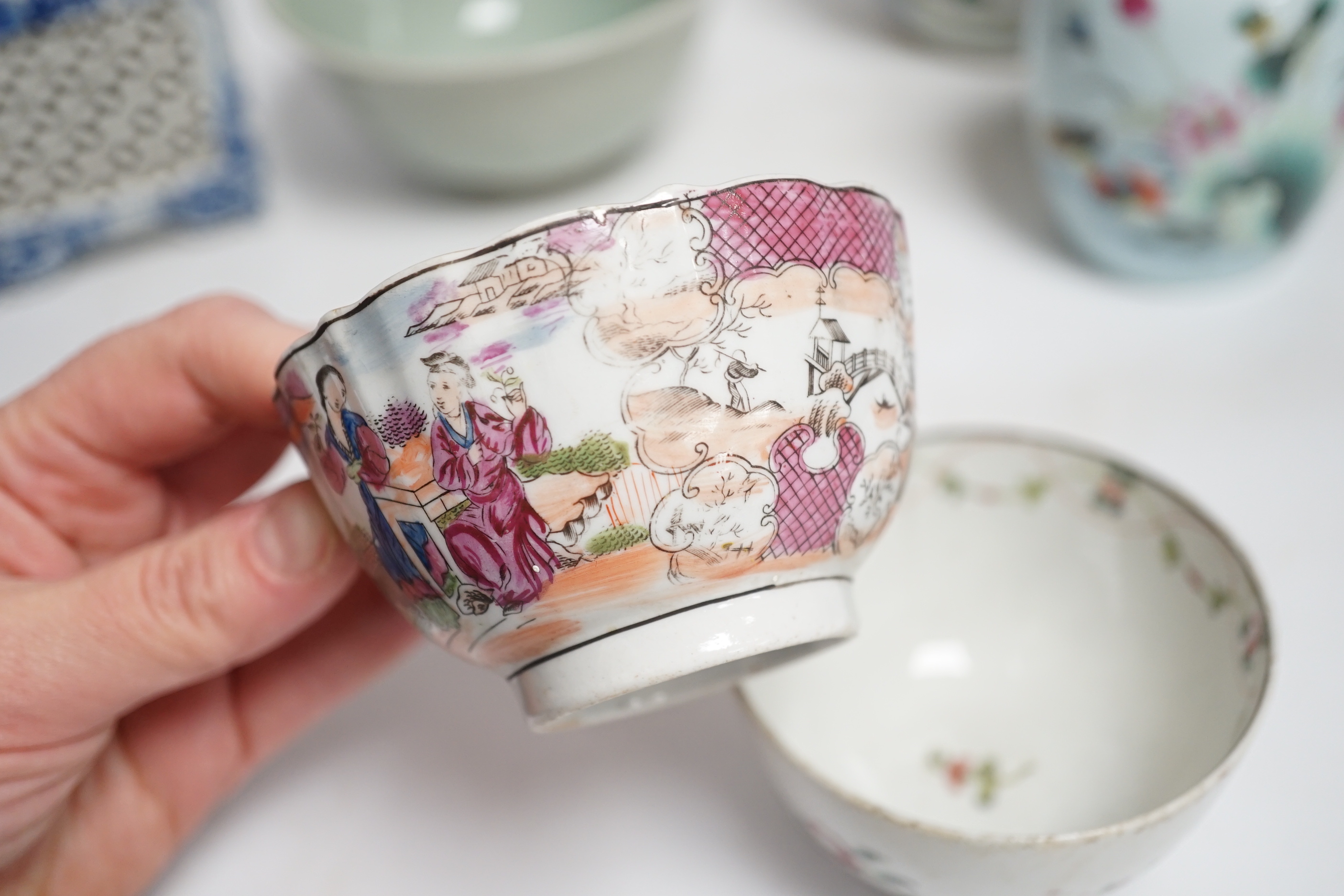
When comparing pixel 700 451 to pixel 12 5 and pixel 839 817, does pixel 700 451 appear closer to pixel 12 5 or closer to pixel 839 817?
pixel 839 817

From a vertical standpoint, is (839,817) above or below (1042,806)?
above

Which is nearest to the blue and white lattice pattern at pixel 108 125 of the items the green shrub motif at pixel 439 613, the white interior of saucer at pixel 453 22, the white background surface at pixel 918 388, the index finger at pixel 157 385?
the white background surface at pixel 918 388

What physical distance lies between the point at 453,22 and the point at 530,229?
0.86 m

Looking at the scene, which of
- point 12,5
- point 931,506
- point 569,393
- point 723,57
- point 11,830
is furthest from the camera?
point 723,57

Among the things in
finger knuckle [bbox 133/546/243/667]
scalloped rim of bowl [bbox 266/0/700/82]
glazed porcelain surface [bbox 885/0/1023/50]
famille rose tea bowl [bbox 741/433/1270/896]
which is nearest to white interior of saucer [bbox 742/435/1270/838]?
famille rose tea bowl [bbox 741/433/1270/896]

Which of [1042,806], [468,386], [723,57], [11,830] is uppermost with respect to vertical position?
[468,386]

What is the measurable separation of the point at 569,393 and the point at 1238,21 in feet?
1.83

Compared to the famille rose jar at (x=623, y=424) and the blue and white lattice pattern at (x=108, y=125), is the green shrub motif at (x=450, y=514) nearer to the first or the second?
the famille rose jar at (x=623, y=424)

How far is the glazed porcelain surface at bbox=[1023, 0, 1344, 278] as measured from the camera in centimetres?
72

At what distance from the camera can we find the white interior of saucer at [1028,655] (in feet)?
1.96

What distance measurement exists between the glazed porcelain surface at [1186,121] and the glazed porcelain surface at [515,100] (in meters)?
0.29

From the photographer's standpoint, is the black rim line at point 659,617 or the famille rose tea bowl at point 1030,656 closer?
the black rim line at point 659,617

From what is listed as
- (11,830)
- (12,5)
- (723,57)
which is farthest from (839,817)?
(723,57)

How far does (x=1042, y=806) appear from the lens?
62 cm
